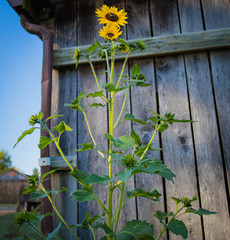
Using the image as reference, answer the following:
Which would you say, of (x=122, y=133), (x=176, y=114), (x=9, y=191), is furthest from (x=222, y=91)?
(x=9, y=191)

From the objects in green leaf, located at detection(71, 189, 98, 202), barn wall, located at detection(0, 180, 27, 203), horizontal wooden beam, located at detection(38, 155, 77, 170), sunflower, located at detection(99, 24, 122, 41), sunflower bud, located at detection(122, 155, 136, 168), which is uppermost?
sunflower, located at detection(99, 24, 122, 41)

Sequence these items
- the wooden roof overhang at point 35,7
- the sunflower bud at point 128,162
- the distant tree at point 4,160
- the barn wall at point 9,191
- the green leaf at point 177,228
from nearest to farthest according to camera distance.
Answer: the sunflower bud at point 128,162, the green leaf at point 177,228, the wooden roof overhang at point 35,7, the barn wall at point 9,191, the distant tree at point 4,160

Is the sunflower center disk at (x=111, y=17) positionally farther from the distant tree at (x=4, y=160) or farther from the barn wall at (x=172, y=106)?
the distant tree at (x=4, y=160)

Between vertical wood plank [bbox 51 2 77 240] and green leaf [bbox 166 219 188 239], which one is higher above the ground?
vertical wood plank [bbox 51 2 77 240]

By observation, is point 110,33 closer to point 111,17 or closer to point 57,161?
point 111,17

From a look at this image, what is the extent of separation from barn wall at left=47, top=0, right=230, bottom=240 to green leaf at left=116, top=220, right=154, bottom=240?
60 centimetres

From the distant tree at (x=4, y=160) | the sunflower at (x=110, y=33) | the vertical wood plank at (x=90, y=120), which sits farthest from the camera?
the distant tree at (x=4, y=160)

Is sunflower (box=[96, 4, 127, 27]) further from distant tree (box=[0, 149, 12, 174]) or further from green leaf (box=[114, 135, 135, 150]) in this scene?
distant tree (box=[0, 149, 12, 174])

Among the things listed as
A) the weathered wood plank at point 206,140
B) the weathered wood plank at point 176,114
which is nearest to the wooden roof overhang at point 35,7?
the weathered wood plank at point 176,114

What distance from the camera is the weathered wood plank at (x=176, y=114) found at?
57.7 inches

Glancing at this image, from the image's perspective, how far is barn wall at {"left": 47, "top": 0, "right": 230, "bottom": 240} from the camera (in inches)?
57.7

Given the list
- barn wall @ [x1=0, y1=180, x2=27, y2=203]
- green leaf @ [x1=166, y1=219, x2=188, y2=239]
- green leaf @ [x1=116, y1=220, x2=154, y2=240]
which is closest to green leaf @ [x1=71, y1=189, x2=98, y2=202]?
green leaf @ [x1=116, y1=220, x2=154, y2=240]

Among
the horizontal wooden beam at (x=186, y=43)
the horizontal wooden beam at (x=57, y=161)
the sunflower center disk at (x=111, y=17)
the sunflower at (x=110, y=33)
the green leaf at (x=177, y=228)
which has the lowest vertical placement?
the green leaf at (x=177, y=228)

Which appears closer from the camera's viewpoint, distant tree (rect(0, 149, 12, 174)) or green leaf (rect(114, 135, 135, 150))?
green leaf (rect(114, 135, 135, 150))
